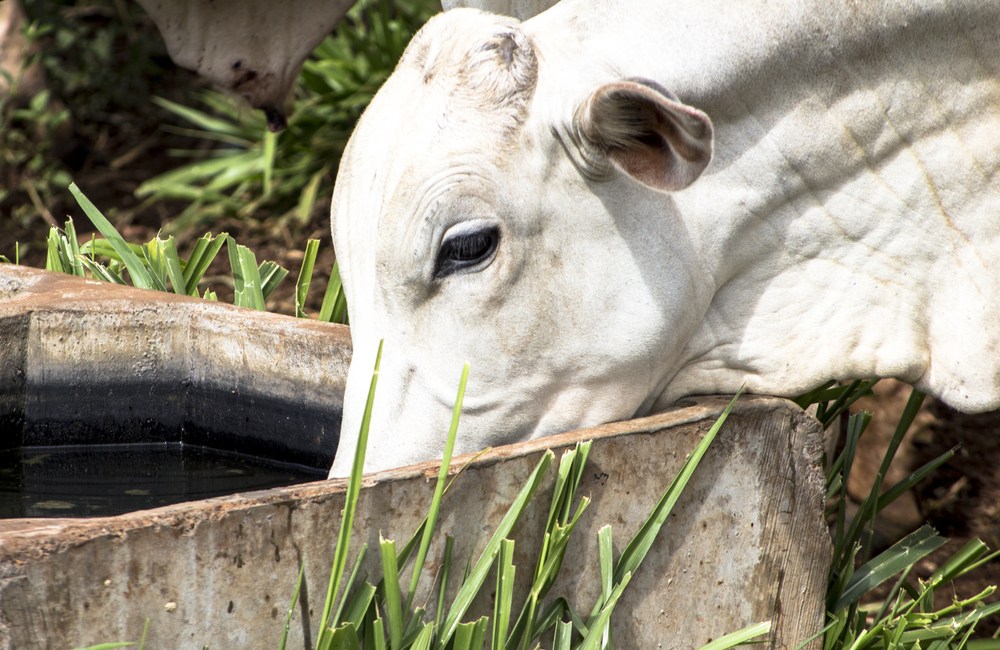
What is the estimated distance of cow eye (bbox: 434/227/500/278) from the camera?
74.3 inches

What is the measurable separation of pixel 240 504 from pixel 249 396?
3.08ft

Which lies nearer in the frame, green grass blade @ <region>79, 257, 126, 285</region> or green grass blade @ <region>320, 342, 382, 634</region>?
green grass blade @ <region>320, 342, 382, 634</region>

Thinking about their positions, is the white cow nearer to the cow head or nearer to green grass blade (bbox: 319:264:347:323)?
the cow head

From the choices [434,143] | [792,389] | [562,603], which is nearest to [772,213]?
[792,389]

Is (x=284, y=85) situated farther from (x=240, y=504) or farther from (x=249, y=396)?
(x=240, y=504)

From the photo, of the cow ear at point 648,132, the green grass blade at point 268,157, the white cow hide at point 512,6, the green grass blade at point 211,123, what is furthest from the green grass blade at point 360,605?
the green grass blade at point 211,123

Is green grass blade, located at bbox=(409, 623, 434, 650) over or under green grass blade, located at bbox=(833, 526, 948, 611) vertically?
over

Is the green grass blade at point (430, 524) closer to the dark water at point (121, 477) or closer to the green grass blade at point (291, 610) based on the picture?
the green grass blade at point (291, 610)

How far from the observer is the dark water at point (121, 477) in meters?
2.21

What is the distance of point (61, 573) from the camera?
1.38m

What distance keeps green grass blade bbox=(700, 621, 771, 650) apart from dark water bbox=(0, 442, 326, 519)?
79 cm

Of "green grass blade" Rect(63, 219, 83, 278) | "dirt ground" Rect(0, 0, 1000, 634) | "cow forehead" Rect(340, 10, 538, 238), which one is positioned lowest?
"dirt ground" Rect(0, 0, 1000, 634)

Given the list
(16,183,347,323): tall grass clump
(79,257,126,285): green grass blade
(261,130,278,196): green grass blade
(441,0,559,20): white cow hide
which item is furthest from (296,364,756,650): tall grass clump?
(261,130,278,196): green grass blade

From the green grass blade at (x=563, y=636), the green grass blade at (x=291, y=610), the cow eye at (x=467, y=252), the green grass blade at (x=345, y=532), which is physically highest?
the cow eye at (x=467, y=252)
